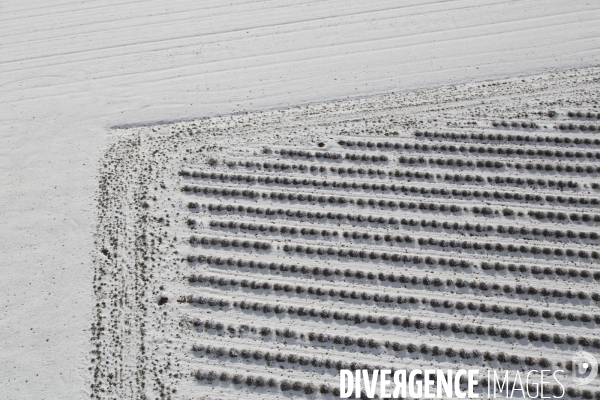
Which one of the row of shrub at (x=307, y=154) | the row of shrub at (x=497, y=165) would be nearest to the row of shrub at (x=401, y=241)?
the row of shrub at (x=307, y=154)

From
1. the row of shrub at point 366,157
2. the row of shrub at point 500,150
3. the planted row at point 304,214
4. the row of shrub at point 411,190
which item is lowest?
the planted row at point 304,214

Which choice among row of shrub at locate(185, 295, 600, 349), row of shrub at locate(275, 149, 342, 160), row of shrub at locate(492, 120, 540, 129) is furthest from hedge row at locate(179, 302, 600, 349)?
row of shrub at locate(492, 120, 540, 129)

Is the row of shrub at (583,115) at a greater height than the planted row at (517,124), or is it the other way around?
the row of shrub at (583,115)

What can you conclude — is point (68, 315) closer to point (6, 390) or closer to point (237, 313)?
point (6, 390)

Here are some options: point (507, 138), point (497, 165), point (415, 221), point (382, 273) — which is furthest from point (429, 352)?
point (507, 138)

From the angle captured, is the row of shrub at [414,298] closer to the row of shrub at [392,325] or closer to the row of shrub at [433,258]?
the row of shrub at [392,325]
